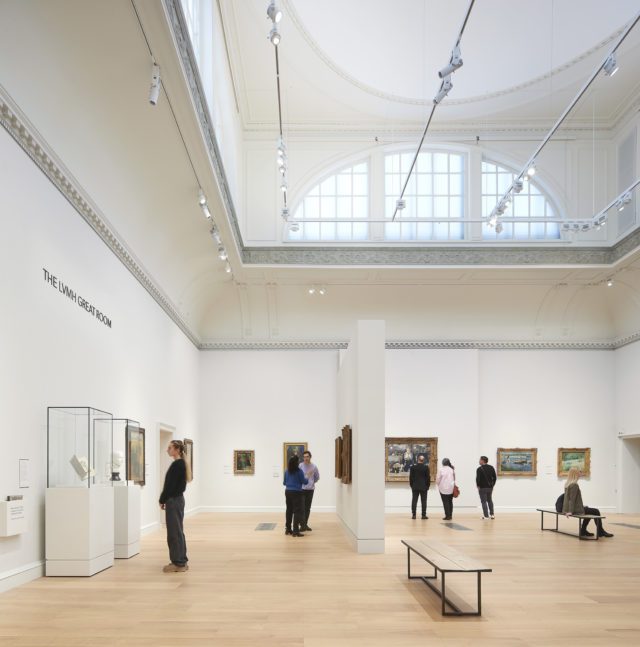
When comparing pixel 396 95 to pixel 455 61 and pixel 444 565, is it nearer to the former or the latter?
pixel 455 61

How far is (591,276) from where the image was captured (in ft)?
76.1

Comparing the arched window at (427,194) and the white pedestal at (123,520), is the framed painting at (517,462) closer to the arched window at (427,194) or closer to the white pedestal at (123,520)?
the arched window at (427,194)

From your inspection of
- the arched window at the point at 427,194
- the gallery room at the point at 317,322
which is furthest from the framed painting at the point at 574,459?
the arched window at the point at 427,194

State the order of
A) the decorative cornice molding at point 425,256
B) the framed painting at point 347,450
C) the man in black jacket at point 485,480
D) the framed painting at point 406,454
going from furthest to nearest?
the framed painting at point 406,454
the decorative cornice molding at point 425,256
the man in black jacket at point 485,480
the framed painting at point 347,450

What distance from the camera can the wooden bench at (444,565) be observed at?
7.74 meters

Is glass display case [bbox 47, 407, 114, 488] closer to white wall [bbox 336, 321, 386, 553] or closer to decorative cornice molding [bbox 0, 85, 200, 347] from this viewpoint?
decorative cornice molding [bbox 0, 85, 200, 347]

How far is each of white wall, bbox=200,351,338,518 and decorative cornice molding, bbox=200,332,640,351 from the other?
0.72ft

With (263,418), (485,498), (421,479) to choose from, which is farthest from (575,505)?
(263,418)

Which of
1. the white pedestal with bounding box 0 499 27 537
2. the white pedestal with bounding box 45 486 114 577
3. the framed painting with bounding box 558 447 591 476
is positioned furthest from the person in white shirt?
the framed painting with bounding box 558 447 591 476

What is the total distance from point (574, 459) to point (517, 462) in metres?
1.98

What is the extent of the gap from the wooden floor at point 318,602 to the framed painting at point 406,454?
10.0 metres

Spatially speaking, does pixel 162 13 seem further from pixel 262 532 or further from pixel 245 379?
pixel 245 379

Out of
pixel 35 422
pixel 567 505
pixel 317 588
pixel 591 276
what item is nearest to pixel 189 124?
pixel 35 422

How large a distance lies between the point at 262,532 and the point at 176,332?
637 cm
